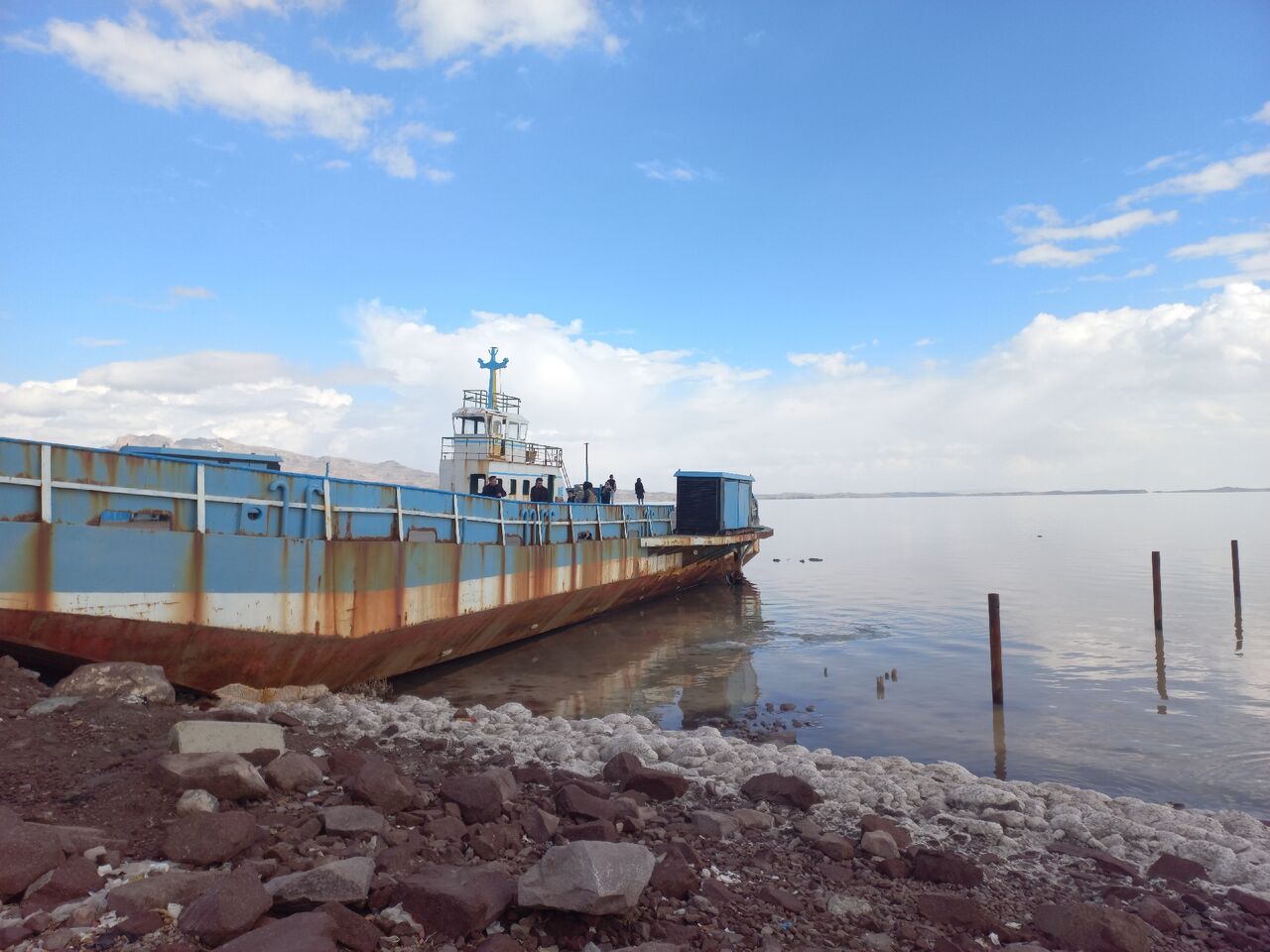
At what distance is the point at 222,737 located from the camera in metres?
6.75

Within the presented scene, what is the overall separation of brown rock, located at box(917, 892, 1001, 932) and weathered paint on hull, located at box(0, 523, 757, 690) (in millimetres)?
9920

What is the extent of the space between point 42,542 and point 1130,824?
1286 centimetres

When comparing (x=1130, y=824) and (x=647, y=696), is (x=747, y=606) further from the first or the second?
(x=1130, y=824)

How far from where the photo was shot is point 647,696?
615 inches

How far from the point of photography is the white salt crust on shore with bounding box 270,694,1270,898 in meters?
7.19

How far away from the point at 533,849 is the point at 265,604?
7685 millimetres

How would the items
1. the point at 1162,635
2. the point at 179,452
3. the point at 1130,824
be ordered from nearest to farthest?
the point at 1130,824 → the point at 179,452 → the point at 1162,635

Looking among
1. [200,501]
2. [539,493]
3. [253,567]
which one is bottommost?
[253,567]

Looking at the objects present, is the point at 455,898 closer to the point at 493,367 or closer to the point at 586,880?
the point at 586,880

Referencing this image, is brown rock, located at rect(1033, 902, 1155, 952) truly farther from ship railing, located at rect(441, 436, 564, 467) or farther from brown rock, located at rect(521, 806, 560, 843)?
ship railing, located at rect(441, 436, 564, 467)

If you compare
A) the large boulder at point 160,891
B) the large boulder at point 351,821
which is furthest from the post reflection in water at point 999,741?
the large boulder at point 160,891

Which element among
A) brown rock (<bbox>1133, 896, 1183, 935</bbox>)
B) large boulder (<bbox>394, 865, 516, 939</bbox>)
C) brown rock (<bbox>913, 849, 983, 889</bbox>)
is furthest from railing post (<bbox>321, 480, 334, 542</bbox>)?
brown rock (<bbox>1133, 896, 1183, 935</bbox>)

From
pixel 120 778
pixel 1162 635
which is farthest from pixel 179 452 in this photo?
pixel 1162 635

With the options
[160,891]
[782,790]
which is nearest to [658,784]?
[782,790]
